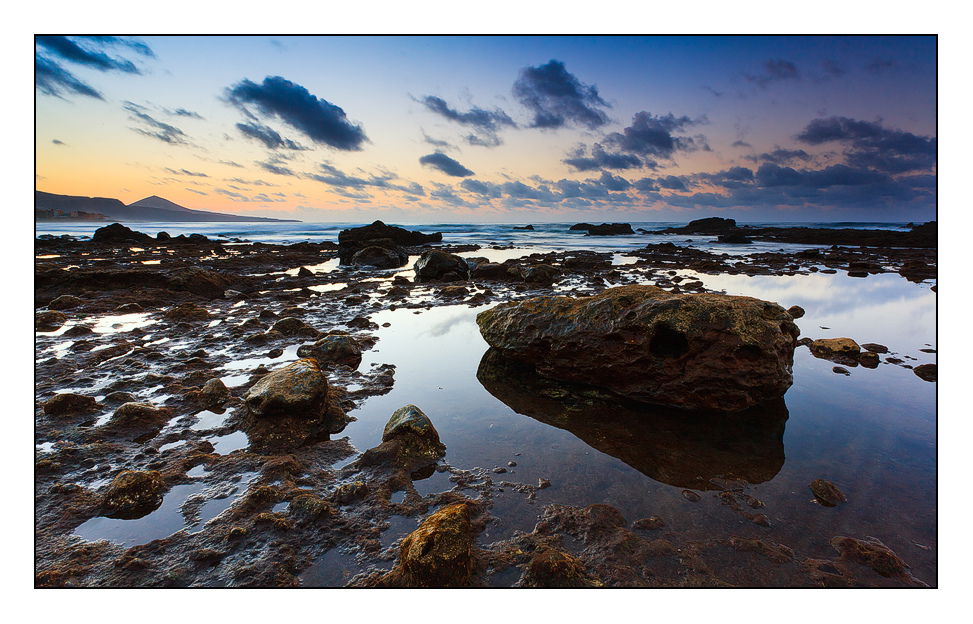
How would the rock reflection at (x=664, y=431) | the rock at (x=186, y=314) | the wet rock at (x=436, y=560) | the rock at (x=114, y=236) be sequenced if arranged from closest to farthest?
the wet rock at (x=436, y=560) < the rock reflection at (x=664, y=431) < the rock at (x=186, y=314) < the rock at (x=114, y=236)

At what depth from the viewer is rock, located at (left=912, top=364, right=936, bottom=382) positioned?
5.93 m

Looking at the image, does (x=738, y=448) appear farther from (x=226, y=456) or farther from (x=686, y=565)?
(x=226, y=456)

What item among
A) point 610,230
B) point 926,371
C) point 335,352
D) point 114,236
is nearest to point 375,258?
point 335,352

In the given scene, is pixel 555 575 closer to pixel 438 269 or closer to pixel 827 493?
pixel 827 493

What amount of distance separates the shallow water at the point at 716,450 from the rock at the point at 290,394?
1.77 feet

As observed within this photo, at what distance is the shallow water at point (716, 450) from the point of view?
3.09 metres

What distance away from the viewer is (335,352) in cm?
665

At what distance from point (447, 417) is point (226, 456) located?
7.26 ft

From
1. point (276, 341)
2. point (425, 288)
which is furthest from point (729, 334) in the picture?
point (425, 288)

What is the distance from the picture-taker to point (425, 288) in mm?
14336

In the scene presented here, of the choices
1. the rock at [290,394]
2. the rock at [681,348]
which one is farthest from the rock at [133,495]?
the rock at [681,348]

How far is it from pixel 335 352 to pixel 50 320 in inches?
262

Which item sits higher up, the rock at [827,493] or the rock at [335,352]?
the rock at [335,352]

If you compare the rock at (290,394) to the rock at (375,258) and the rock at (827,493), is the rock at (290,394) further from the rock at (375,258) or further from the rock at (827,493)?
the rock at (375,258)
